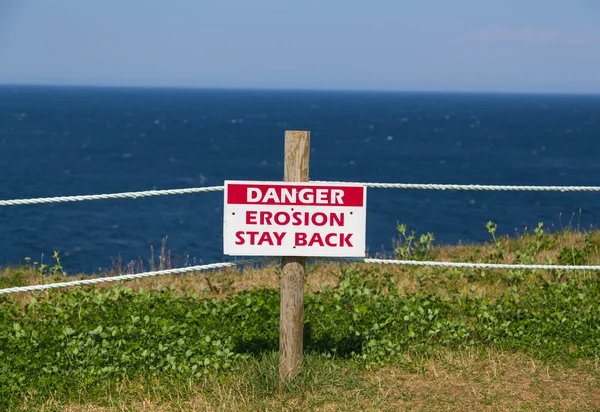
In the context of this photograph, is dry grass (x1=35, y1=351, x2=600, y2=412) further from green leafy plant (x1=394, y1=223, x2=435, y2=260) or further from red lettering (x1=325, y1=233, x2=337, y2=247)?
green leafy plant (x1=394, y1=223, x2=435, y2=260)

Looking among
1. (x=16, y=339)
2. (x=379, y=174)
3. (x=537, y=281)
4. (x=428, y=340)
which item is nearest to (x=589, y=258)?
(x=537, y=281)

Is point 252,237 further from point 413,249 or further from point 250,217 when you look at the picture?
point 413,249

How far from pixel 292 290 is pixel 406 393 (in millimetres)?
1139

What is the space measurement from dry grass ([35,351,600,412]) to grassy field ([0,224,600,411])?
1 cm

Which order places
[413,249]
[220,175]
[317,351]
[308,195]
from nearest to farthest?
1. [308,195]
2. [317,351]
3. [413,249]
4. [220,175]

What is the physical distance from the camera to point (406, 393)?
5.45 m

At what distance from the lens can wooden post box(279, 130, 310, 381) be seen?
17.1 ft

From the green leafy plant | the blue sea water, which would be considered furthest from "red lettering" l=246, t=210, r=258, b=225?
the blue sea water

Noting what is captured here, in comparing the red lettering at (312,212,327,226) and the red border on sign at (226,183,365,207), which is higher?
the red border on sign at (226,183,365,207)

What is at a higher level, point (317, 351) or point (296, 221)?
point (296, 221)

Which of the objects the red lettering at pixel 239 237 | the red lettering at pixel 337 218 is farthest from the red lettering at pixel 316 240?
the red lettering at pixel 239 237

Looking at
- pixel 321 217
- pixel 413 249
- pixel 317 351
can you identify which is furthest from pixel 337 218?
pixel 413 249

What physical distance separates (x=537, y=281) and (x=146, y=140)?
8997 cm

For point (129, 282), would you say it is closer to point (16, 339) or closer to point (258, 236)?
point (16, 339)
